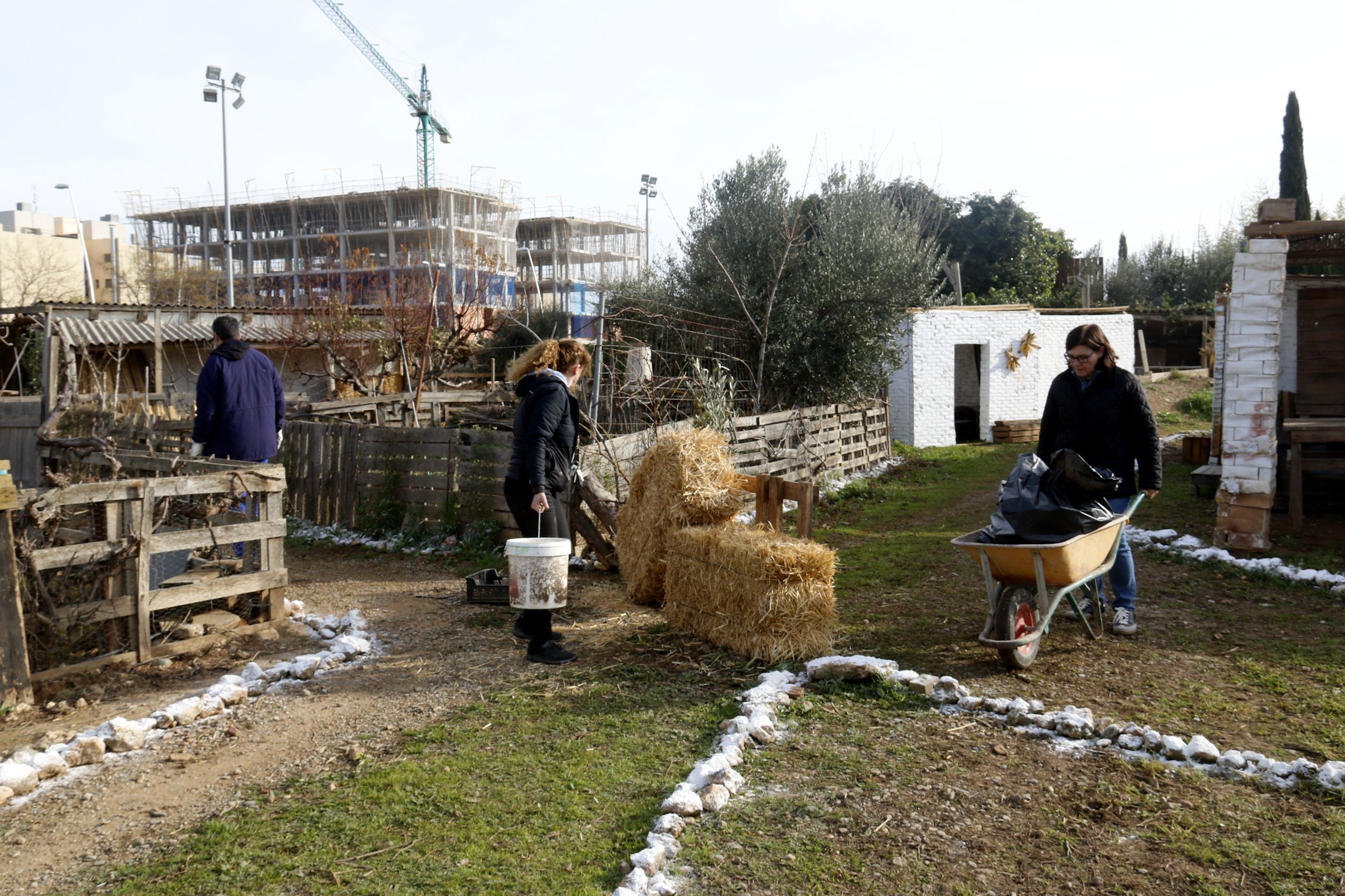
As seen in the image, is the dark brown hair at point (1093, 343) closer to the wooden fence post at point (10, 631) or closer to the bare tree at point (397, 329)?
the wooden fence post at point (10, 631)

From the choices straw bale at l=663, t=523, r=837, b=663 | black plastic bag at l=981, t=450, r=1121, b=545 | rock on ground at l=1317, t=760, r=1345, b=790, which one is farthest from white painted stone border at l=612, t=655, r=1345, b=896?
black plastic bag at l=981, t=450, r=1121, b=545

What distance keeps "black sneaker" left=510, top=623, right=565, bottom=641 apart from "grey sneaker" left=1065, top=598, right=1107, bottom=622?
339cm

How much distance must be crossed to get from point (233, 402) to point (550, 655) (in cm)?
346

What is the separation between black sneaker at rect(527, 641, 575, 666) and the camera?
5.70 metres

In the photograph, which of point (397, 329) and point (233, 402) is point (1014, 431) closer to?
point (397, 329)

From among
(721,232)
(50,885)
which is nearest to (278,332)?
(721,232)

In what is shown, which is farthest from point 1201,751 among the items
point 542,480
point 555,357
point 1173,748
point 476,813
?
point 555,357

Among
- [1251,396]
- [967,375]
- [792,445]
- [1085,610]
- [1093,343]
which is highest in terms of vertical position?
[1093,343]

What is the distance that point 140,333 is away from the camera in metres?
22.2

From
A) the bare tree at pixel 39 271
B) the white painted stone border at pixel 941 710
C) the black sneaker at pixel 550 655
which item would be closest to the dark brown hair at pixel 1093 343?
the white painted stone border at pixel 941 710

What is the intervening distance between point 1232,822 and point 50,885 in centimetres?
430

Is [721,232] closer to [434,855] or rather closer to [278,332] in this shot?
[434,855]

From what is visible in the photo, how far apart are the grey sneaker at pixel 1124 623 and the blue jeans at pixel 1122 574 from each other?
0.10ft

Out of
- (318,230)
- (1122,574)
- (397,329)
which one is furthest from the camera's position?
(318,230)
